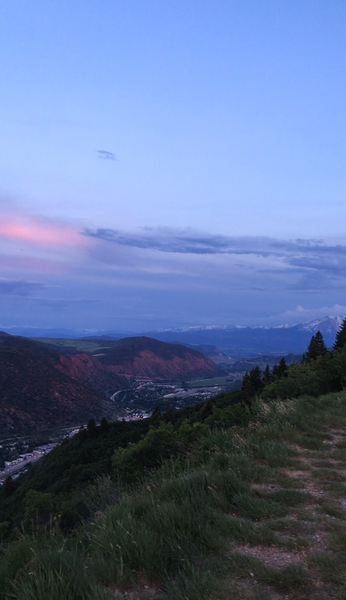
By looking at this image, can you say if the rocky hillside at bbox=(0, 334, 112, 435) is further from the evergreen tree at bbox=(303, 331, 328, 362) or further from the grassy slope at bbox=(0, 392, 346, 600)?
the grassy slope at bbox=(0, 392, 346, 600)

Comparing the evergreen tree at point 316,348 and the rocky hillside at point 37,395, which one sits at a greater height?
the evergreen tree at point 316,348

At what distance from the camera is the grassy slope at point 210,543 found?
9.66 feet

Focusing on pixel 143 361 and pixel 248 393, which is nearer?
pixel 248 393

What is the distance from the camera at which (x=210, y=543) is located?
11.5 ft

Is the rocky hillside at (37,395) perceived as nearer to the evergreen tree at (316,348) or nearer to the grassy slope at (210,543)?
the evergreen tree at (316,348)

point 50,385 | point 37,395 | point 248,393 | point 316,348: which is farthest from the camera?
point 50,385

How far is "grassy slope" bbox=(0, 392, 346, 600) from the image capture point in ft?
9.66

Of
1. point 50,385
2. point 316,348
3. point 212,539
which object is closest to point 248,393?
point 316,348

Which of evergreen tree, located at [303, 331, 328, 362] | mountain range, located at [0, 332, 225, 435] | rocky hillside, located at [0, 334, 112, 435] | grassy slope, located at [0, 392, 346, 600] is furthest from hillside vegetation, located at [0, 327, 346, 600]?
mountain range, located at [0, 332, 225, 435]

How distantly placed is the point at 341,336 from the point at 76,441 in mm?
26075

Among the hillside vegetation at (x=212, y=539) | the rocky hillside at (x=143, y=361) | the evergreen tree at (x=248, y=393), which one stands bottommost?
the rocky hillside at (x=143, y=361)

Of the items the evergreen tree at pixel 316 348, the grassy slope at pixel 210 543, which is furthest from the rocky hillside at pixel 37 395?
the grassy slope at pixel 210 543

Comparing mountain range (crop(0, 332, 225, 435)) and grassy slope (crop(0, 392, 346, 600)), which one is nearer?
grassy slope (crop(0, 392, 346, 600))

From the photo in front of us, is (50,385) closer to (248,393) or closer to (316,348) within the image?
(316,348)
